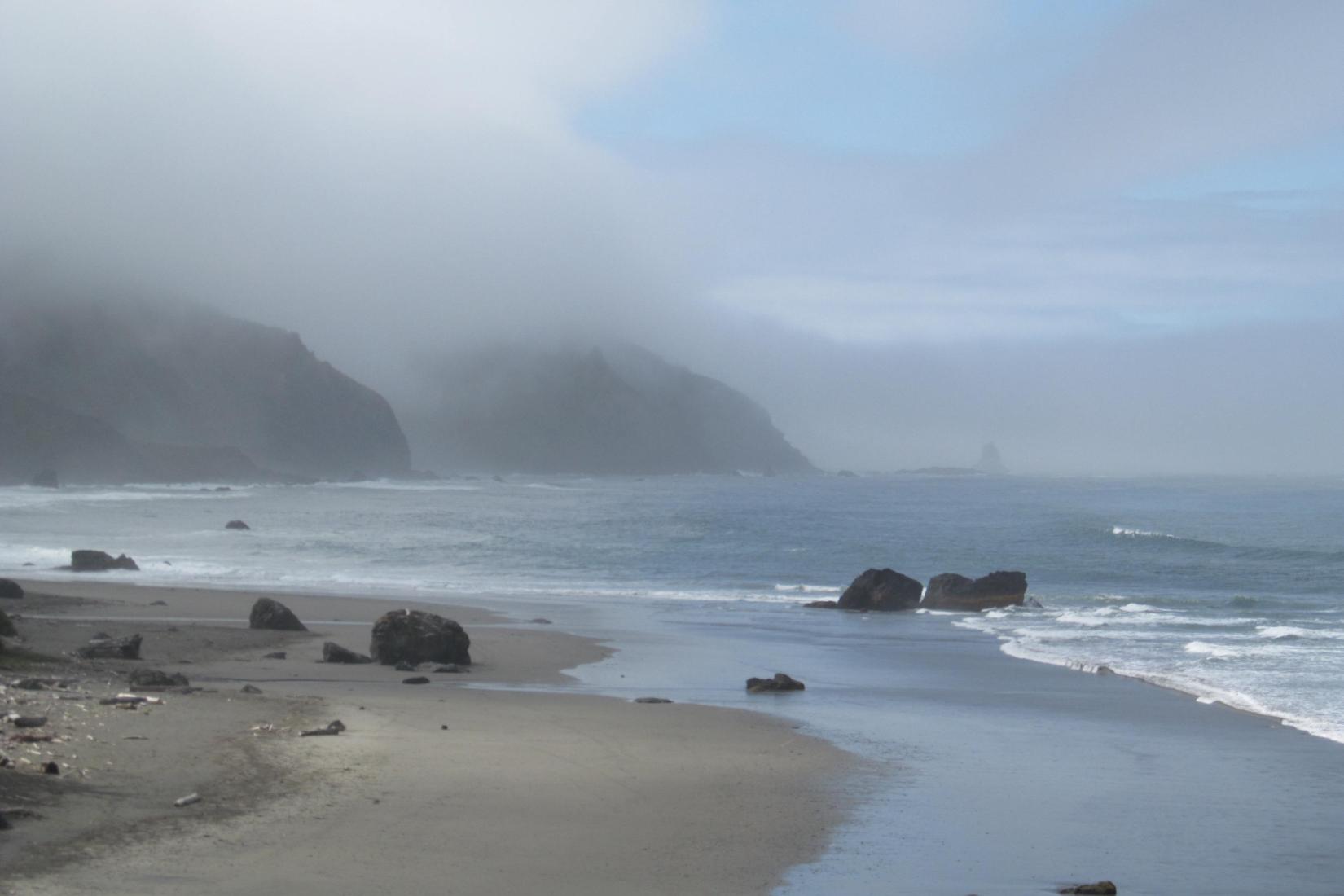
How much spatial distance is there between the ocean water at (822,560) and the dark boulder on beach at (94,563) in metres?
1.26

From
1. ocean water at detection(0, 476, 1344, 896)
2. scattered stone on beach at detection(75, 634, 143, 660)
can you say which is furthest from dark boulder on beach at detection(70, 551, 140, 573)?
scattered stone on beach at detection(75, 634, 143, 660)

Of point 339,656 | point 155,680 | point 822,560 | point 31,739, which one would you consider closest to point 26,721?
point 31,739

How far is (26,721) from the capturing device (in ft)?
36.8

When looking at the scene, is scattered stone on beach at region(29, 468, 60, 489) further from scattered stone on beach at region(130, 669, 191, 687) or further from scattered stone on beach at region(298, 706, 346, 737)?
scattered stone on beach at region(298, 706, 346, 737)

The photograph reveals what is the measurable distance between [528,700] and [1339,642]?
1696 centimetres

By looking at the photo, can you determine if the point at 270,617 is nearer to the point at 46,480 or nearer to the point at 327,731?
the point at 327,731

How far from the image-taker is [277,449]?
157875 millimetres

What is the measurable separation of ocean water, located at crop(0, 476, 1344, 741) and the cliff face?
3851cm

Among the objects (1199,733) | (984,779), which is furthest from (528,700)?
(1199,733)

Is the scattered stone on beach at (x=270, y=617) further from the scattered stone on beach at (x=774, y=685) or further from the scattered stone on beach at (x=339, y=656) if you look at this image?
the scattered stone on beach at (x=774, y=685)

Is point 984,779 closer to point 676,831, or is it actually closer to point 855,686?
point 676,831

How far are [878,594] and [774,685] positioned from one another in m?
15.8

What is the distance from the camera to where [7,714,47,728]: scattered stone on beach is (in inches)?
437

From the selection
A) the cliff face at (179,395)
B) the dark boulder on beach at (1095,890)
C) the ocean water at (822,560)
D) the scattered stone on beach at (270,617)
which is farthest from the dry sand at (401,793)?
the cliff face at (179,395)
